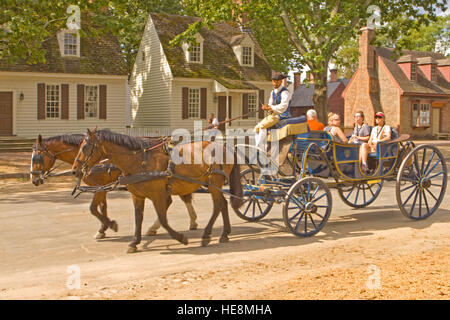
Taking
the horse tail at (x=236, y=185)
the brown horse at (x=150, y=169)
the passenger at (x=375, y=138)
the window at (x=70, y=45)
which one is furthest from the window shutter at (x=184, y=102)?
the brown horse at (x=150, y=169)

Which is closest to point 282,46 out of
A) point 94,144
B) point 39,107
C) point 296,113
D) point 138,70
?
point 138,70

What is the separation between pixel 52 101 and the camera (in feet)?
94.6

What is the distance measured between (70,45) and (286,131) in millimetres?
24058

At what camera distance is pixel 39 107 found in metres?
28.2

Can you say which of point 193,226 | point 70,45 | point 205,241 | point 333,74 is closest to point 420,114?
point 333,74

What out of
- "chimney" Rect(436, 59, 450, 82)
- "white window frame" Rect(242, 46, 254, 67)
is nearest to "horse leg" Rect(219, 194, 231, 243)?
"white window frame" Rect(242, 46, 254, 67)

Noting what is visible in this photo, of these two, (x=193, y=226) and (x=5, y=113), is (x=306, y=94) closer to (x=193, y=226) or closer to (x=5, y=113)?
(x=5, y=113)

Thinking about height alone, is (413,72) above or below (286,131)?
above

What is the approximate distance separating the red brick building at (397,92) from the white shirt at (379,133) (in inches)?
1264

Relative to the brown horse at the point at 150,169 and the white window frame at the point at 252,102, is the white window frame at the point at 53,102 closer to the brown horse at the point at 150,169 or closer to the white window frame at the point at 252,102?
the white window frame at the point at 252,102

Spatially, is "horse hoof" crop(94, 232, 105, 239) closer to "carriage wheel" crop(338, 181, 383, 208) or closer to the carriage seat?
the carriage seat

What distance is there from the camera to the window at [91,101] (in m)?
29.8

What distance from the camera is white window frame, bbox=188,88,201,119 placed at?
107ft

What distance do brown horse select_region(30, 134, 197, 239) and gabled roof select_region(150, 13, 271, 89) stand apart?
78.4ft
